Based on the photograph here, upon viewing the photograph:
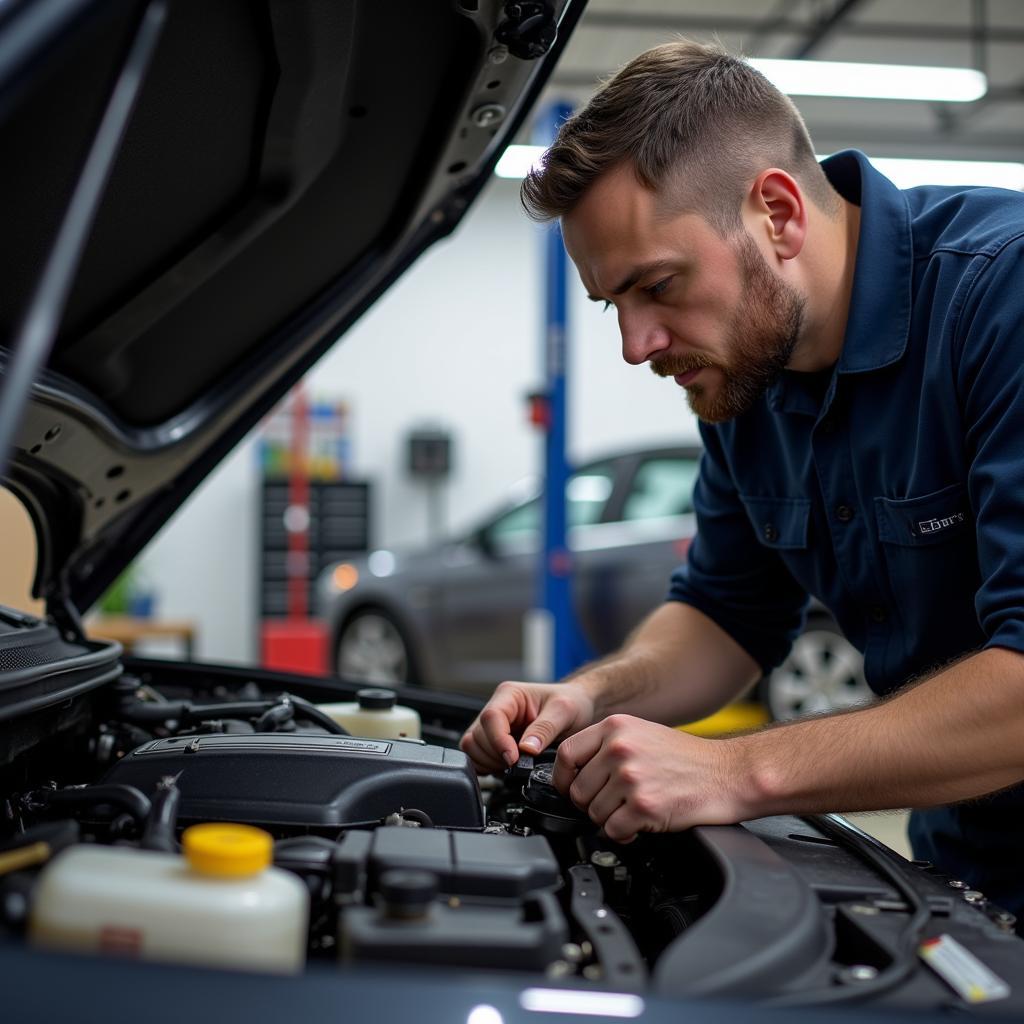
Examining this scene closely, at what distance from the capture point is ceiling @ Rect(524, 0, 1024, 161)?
6984 mm

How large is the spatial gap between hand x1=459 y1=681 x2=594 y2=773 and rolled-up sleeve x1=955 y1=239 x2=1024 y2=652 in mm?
535

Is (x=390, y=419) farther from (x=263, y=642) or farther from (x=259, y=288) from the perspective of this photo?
(x=259, y=288)

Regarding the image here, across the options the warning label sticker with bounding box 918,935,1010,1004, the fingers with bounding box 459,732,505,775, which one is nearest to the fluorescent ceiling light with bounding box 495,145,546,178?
the fingers with bounding box 459,732,505,775

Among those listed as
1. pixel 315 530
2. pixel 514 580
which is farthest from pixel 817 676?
pixel 315 530

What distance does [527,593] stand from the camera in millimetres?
5176

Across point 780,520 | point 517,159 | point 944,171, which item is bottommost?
point 780,520

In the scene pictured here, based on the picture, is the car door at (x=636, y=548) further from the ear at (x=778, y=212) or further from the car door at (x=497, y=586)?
the ear at (x=778, y=212)

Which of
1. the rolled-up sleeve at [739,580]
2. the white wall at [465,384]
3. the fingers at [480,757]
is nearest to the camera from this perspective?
the fingers at [480,757]

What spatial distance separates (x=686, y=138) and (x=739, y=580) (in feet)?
2.34

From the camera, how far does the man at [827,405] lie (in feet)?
3.60

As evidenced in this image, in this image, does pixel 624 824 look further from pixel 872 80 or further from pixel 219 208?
pixel 872 80

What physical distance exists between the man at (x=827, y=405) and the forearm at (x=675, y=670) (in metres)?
0.04

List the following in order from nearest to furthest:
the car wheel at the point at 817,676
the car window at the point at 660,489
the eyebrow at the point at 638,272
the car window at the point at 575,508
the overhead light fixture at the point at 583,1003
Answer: the overhead light fixture at the point at 583,1003
the eyebrow at the point at 638,272
the car wheel at the point at 817,676
the car window at the point at 660,489
the car window at the point at 575,508

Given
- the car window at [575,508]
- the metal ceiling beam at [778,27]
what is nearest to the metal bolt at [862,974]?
the car window at [575,508]
